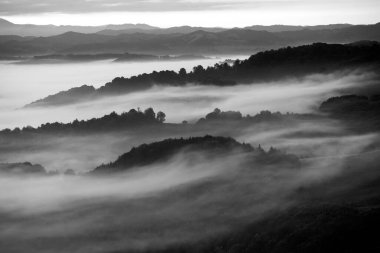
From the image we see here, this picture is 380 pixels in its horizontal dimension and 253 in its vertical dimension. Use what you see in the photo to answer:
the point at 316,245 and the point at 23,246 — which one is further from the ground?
the point at 316,245

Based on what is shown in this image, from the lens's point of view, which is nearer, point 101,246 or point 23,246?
point 101,246

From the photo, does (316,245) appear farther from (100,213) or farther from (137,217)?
(100,213)

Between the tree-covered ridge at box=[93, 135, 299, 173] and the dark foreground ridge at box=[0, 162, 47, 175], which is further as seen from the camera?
the dark foreground ridge at box=[0, 162, 47, 175]

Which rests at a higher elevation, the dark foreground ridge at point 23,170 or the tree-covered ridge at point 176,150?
the tree-covered ridge at point 176,150

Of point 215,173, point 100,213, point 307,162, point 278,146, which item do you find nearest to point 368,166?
point 307,162

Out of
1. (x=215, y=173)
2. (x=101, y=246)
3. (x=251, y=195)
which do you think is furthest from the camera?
(x=215, y=173)

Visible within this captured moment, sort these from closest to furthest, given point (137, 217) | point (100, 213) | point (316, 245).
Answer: point (316, 245), point (137, 217), point (100, 213)

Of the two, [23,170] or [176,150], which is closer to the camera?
[176,150]

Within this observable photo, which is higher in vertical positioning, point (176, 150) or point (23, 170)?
point (176, 150)

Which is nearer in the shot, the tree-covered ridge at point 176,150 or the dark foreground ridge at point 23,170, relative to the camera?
the tree-covered ridge at point 176,150

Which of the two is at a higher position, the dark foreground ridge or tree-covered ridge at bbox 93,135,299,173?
tree-covered ridge at bbox 93,135,299,173
